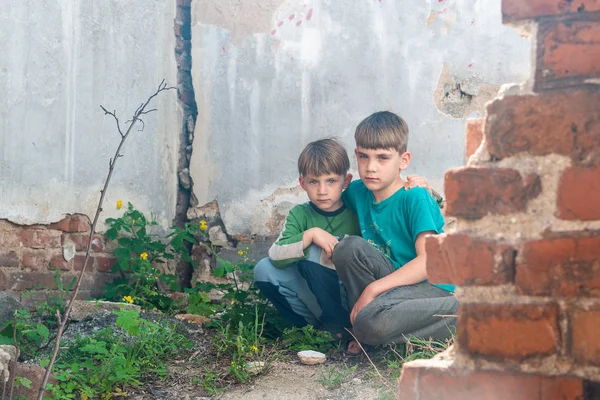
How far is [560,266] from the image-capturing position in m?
→ 1.30

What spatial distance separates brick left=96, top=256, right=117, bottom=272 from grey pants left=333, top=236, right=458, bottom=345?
6.36ft

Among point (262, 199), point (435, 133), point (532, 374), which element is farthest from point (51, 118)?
point (532, 374)

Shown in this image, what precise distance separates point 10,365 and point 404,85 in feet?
10.3

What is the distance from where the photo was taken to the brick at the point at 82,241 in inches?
182

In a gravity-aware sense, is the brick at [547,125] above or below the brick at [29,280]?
above

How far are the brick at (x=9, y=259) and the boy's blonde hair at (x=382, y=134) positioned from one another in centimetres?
226

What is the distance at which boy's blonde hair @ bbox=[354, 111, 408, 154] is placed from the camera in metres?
3.54

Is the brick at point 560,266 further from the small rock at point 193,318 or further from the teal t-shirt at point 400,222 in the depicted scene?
the small rock at point 193,318

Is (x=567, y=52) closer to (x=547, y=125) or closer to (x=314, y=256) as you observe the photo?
(x=547, y=125)

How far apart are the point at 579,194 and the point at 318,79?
3.80 metres

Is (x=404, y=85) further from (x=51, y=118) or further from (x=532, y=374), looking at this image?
(x=532, y=374)

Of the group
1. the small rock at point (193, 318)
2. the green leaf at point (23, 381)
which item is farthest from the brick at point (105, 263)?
the green leaf at point (23, 381)

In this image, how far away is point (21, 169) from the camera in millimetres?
4457

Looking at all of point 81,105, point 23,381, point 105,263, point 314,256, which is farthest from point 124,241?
point 23,381
